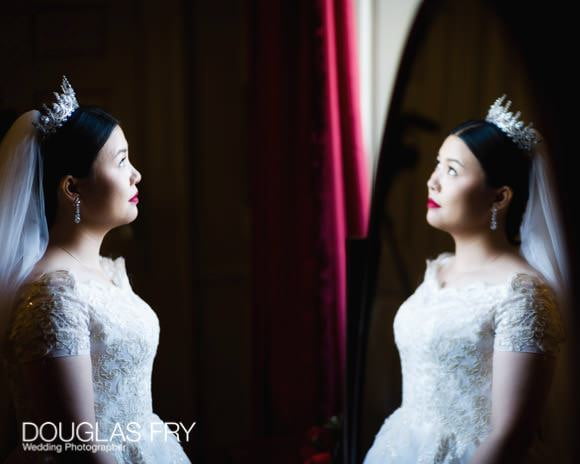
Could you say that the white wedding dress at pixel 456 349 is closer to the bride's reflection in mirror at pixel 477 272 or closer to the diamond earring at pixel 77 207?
the bride's reflection in mirror at pixel 477 272

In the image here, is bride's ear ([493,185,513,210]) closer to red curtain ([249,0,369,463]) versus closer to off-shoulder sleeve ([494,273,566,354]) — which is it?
off-shoulder sleeve ([494,273,566,354])

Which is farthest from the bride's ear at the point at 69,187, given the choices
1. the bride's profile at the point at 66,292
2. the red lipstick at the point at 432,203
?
the red lipstick at the point at 432,203

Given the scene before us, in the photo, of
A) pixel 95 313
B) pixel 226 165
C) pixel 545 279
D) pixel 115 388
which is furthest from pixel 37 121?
pixel 545 279

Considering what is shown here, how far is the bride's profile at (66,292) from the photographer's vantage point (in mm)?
728

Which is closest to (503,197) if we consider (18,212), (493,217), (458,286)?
(493,217)

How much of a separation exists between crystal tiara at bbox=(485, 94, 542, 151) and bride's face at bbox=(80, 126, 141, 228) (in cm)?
47

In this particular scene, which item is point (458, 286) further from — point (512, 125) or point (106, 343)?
point (106, 343)

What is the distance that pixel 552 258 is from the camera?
2.12ft

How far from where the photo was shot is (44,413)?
0.73 m

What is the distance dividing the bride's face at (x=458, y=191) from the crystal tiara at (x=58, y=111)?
19.2 inches

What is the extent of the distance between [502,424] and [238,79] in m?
0.87

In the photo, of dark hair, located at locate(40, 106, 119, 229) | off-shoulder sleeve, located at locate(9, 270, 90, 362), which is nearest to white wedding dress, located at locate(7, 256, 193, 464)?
off-shoulder sleeve, located at locate(9, 270, 90, 362)

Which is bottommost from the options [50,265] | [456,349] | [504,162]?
[456,349]

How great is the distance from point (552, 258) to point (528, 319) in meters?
0.08
